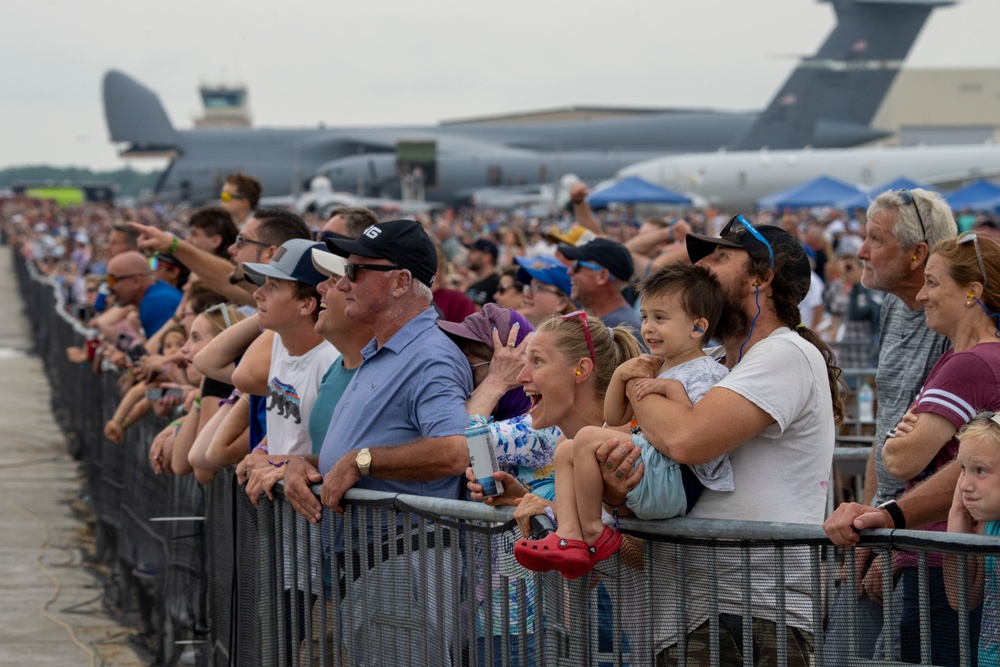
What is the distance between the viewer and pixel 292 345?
4566mm

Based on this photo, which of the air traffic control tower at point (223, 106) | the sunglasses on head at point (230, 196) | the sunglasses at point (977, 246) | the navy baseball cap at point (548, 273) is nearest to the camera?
the sunglasses at point (977, 246)

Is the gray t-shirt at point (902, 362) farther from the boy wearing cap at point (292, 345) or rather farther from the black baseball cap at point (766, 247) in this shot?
the boy wearing cap at point (292, 345)

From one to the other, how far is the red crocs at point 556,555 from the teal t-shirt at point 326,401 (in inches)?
58.6

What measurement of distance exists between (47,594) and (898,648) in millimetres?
6326

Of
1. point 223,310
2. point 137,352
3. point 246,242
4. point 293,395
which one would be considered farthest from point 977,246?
point 137,352

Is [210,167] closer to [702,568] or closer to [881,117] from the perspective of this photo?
[881,117]

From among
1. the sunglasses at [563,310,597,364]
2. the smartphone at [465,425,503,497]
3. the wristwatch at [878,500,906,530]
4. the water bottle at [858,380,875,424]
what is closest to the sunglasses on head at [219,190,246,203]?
the water bottle at [858,380,875,424]

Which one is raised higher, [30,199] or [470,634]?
[470,634]

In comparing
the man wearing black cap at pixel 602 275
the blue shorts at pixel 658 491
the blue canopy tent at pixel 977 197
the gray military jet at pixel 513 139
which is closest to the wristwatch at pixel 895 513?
the blue shorts at pixel 658 491

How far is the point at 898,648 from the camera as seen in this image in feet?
8.73

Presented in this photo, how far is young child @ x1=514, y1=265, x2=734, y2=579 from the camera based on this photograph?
2.92 meters

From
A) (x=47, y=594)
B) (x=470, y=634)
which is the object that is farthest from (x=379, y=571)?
(x=47, y=594)

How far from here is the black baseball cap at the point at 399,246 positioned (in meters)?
4.12

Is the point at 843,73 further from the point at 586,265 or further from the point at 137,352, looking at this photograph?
the point at 586,265
